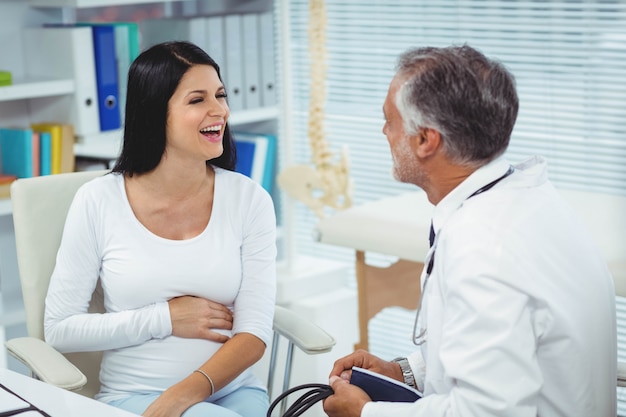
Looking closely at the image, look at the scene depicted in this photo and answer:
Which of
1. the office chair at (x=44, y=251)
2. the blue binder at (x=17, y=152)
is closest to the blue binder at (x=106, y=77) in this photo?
the blue binder at (x=17, y=152)

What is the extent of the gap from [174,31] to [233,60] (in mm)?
246

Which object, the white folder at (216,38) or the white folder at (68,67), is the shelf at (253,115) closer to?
the white folder at (216,38)

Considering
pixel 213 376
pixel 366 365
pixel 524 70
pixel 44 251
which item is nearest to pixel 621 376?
pixel 366 365

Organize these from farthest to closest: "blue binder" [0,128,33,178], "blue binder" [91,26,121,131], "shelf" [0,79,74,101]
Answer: "blue binder" [91,26,121,131] < "blue binder" [0,128,33,178] < "shelf" [0,79,74,101]

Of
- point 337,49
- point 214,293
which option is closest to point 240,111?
point 337,49

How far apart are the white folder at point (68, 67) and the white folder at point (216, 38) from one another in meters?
0.46

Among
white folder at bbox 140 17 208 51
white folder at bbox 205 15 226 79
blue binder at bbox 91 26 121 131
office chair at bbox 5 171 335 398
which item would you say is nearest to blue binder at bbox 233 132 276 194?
white folder at bbox 205 15 226 79

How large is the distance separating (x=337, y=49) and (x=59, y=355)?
228 cm

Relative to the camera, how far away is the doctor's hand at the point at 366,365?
5.65ft

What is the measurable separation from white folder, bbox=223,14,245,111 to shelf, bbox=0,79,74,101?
0.63m

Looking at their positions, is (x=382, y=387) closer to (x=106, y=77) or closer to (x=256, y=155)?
→ (x=106, y=77)

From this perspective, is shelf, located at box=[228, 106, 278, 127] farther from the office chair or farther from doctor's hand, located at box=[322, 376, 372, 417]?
doctor's hand, located at box=[322, 376, 372, 417]

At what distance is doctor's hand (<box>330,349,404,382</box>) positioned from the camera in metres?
1.72

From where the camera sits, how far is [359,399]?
153 centimetres
